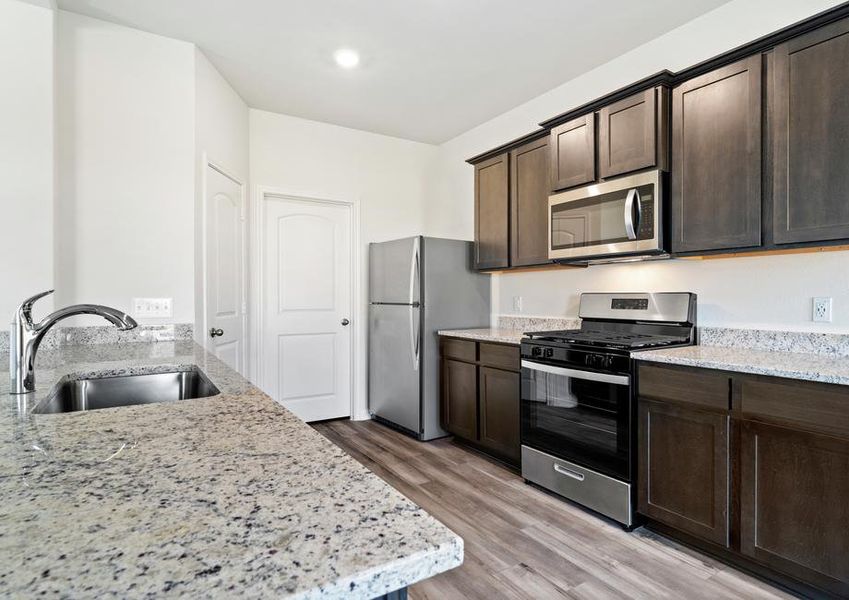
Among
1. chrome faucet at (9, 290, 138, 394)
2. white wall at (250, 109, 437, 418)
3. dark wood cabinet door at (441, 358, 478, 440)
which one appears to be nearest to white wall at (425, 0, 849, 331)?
dark wood cabinet door at (441, 358, 478, 440)

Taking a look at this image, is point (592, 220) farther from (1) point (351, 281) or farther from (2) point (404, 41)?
(1) point (351, 281)

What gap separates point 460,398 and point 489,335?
557 millimetres

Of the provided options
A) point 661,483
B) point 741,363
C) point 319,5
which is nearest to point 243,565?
point 741,363

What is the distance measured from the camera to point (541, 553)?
2.09 m

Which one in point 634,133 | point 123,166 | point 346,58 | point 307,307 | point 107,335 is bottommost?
point 107,335

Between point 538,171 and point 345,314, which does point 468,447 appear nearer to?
point 345,314

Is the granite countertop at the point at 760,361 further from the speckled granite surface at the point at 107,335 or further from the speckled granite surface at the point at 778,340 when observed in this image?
the speckled granite surface at the point at 107,335

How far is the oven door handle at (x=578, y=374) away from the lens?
2.26m

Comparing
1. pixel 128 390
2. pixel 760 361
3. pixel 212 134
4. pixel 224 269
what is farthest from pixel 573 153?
pixel 128 390

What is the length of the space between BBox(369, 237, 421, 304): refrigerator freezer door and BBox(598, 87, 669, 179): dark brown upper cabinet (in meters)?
1.52

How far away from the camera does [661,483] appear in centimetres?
214

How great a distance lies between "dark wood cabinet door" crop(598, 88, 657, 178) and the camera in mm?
2398

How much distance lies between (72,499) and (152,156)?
257 cm

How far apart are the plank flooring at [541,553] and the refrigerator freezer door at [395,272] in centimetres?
139
